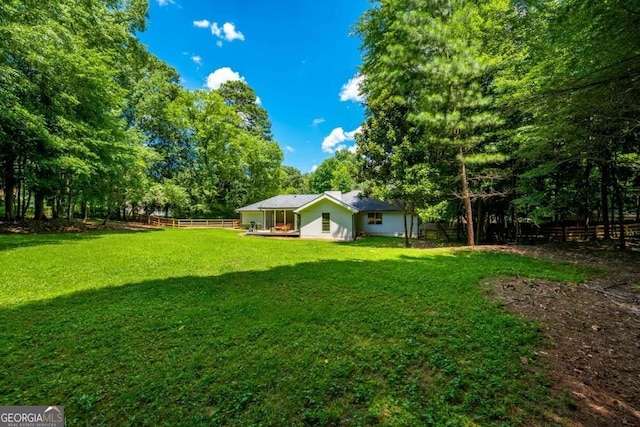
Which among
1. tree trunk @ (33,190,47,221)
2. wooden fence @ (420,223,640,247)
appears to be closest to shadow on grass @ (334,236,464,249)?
wooden fence @ (420,223,640,247)

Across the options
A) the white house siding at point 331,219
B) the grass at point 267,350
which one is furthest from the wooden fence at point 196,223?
the grass at point 267,350

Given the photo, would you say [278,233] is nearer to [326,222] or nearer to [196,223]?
[326,222]

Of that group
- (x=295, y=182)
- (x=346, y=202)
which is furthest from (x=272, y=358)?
(x=295, y=182)

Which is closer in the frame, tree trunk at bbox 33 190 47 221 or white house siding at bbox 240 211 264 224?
tree trunk at bbox 33 190 47 221

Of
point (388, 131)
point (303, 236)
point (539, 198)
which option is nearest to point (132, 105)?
point (303, 236)

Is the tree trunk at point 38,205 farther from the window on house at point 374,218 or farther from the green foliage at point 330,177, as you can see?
the green foliage at point 330,177

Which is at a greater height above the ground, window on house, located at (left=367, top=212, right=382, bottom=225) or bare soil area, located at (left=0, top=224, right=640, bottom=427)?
window on house, located at (left=367, top=212, right=382, bottom=225)

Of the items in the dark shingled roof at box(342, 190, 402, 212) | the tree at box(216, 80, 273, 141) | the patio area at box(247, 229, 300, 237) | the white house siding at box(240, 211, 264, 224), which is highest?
the tree at box(216, 80, 273, 141)

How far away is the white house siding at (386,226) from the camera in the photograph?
2028 centimetres

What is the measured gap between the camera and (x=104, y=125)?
57.2ft

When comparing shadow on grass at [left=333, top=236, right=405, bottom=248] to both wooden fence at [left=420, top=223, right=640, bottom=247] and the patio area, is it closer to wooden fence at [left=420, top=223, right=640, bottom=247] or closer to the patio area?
the patio area

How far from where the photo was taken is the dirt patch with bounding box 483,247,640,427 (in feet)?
8.38

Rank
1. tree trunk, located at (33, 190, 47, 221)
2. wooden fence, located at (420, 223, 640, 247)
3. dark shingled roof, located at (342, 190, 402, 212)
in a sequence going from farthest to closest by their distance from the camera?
dark shingled roof, located at (342, 190, 402, 212), tree trunk, located at (33, 190, 47, 221), wooden fence, located at (420, 223, 640, 247)

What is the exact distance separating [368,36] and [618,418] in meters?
17.5
